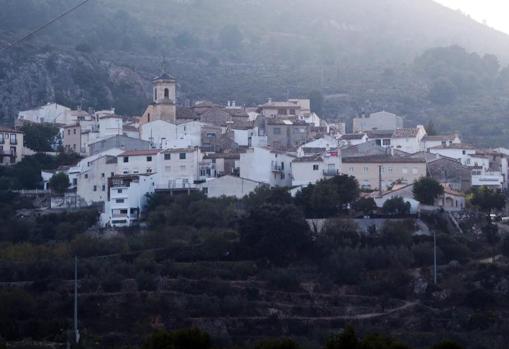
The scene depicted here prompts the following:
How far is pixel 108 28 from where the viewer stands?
8700cm

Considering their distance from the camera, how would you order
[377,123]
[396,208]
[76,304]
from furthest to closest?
[377,123] < [396,208] < [76,304]

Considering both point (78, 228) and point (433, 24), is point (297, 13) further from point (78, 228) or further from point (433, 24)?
point (78, 228)

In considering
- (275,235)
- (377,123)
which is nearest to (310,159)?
(275,235)

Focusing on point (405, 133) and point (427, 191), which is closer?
point (427, 191)

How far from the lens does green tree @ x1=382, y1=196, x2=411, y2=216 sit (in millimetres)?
42406

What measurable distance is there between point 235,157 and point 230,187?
2359 millimetres

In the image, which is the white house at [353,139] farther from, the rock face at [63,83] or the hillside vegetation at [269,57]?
the rock face at [63,83]

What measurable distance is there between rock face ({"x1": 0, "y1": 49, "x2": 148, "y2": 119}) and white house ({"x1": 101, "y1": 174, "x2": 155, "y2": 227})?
19.6m

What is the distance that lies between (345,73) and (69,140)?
28357 millimetres

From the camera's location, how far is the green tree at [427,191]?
43.2 meters

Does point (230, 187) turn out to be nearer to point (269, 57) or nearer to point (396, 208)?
point (396, 208)

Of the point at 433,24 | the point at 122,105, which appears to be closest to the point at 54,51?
the point at 122,105

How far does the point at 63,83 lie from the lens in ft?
225

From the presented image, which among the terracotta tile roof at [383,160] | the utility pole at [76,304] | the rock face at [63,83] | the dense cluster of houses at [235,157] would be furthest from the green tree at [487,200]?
the rock face at [63,83]
